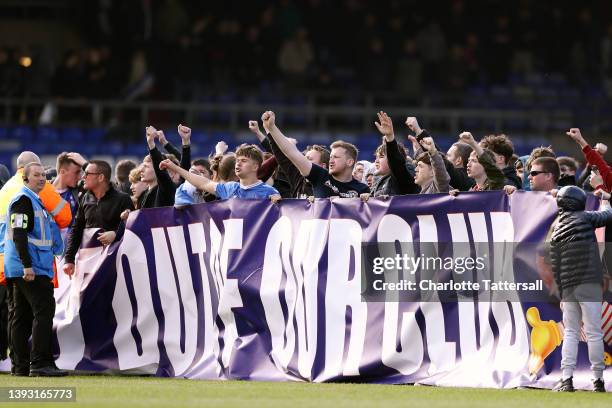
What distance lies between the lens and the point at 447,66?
28.8 m

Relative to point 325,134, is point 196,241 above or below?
below

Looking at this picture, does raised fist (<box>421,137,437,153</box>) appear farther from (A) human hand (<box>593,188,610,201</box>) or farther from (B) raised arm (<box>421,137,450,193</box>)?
(A) human hand (<box>593,188,610,201</box>)

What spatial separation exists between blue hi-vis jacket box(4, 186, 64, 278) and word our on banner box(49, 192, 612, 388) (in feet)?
2.47

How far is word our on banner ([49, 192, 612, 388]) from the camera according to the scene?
11758 millimetres

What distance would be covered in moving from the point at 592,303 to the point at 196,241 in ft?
12.6

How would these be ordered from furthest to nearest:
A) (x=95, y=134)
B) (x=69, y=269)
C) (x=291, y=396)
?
(x=95, y=134)
(x=69, y=269)
(x=291, y=396)

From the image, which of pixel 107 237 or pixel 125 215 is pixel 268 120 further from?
pixel 107 237

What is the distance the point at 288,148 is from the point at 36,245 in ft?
8.48

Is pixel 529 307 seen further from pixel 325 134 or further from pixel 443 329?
pixel 325 134

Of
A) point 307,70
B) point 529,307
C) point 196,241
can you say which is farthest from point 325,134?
point 529,307

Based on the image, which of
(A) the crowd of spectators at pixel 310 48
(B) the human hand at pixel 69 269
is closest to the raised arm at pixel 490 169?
(B) the human hand at pixel 69 269

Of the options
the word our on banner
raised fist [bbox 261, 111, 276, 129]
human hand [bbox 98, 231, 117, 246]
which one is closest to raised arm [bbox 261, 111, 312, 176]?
raised fist [bbox 261, 111, 276, 129]

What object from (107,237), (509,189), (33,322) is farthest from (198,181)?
(509,189)

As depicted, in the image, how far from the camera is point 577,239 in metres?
11.4
